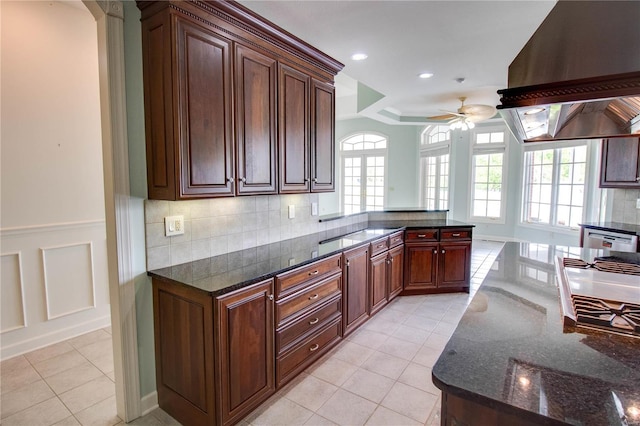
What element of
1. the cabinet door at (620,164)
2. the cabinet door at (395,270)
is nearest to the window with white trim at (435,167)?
the cabinet door at (620,164)

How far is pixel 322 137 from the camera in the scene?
3.03m

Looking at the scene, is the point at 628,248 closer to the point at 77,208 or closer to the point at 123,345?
the point at 123,345

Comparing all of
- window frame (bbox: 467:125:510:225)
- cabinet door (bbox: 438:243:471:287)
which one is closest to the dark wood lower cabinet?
cabinet door (bbox: 438:243:471:287)

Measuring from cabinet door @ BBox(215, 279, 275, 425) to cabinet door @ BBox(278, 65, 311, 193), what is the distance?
0.96 m

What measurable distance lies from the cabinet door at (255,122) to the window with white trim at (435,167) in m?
6.42

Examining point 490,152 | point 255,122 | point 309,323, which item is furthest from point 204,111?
point 490,152

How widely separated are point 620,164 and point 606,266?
3.21 m

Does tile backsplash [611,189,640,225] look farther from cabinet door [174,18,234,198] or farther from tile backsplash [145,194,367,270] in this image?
Answer: cabinet door [174,18,234,198]

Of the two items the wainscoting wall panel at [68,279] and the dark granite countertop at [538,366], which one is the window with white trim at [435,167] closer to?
the dark granite countertop at [538,366]

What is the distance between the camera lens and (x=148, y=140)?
2012 mm

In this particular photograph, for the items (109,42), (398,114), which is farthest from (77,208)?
(398,114)

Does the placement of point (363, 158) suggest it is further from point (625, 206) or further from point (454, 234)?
point (625, 206)

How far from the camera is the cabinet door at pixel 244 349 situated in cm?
181

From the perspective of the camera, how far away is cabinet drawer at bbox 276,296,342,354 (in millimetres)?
2221
